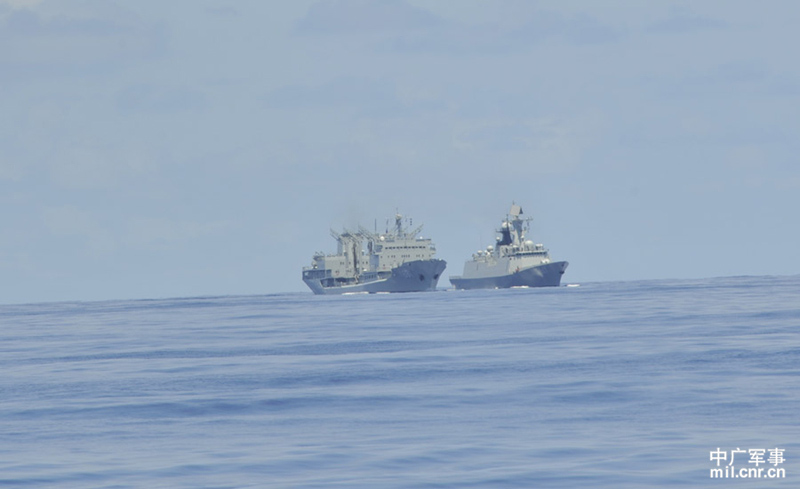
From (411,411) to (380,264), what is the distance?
15732 cm

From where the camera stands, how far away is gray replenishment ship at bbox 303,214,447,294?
17862cm

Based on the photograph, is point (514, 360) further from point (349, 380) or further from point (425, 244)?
point (425, 244)

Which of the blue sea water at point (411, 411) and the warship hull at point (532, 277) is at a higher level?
the warship hull at point (532, 277)

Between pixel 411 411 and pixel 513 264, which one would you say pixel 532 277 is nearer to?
pixel 513 264

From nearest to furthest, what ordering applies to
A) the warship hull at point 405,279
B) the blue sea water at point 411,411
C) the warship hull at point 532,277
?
the blue sea water at point 411,411, the warship hull at point 532,277, the warship hull at point 405,279

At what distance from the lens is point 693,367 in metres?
34.4

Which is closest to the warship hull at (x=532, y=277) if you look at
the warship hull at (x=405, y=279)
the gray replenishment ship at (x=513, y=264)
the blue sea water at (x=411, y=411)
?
the gray replenishment ship at (x=513, y=264)

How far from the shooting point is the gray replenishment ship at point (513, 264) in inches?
6570

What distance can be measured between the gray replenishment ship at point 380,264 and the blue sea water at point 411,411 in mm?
125800

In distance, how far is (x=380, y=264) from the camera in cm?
18438

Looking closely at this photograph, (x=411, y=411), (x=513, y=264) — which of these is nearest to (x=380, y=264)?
(x=513, y=264)

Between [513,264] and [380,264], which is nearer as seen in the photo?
[513,264]

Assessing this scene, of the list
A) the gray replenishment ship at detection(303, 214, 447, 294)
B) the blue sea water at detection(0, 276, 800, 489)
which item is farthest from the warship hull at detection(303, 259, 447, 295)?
the blue sea water at detection(0, 276, 800, 489)

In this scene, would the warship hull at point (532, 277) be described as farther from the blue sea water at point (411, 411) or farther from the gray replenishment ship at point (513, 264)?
the blue sea water at point (411, 411)
